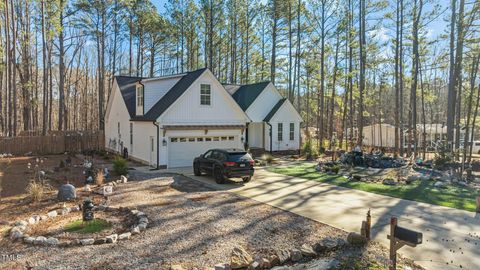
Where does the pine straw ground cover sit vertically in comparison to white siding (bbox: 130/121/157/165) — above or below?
below

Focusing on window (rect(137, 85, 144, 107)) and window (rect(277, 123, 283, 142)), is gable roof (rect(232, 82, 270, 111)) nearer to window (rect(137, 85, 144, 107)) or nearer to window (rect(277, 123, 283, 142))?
window (rect(277, 123, 283, 142))

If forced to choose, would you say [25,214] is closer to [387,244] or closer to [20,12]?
[387,244]

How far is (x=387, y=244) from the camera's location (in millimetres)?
6953

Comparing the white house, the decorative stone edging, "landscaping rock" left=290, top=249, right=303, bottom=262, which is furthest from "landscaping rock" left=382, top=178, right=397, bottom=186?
the decorative stone edging

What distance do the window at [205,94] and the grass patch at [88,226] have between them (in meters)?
12.1

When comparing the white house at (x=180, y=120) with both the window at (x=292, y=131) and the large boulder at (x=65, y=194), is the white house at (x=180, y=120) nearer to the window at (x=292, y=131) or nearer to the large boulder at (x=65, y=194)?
the large boulder at (x=65, y=194)

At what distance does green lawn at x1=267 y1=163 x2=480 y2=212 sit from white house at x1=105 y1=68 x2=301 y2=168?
616 centimetres

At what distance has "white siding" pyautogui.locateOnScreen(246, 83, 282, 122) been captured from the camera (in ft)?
88.8

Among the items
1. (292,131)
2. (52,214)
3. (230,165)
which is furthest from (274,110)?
(52,214)

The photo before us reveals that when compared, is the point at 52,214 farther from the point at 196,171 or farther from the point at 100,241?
the point at 196,171

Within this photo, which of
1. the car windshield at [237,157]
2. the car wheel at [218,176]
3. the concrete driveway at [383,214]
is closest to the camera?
the concrete driveway at [383,214]

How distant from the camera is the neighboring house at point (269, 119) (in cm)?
2709

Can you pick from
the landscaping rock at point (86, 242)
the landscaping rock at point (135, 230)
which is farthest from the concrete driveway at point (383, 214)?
the landscaping rock at point (86, 242)

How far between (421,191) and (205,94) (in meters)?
12.4
